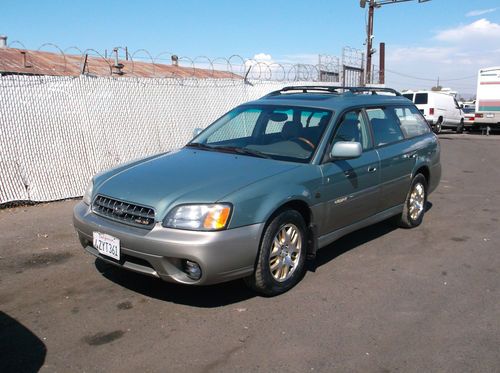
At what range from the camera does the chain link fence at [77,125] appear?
22.9ft

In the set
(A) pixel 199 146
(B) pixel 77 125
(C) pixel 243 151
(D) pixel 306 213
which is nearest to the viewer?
(D) pixel 306 213

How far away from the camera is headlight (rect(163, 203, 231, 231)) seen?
3.65 meters

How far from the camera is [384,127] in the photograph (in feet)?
18.8

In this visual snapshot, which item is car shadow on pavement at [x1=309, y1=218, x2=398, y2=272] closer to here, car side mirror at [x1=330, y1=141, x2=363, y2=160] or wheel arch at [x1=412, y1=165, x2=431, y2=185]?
wheel arch at [x1=412, y1=165, x2=431, y2=185]

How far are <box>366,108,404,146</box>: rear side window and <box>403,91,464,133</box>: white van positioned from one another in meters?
17.7

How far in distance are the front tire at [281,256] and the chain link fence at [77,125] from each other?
4.38 metres

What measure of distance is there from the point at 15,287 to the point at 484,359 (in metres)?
3.68

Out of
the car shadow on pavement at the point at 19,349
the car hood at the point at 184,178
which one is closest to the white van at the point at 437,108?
the car hood at the point at 184,178

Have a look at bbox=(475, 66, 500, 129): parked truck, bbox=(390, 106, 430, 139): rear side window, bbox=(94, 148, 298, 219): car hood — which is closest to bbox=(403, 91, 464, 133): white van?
bbox=(475, 66, 500, 129): parked truck

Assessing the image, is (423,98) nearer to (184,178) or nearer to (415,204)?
(415,204)

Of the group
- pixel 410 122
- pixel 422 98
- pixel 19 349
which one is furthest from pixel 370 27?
pixel 19 349

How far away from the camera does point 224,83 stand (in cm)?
1020

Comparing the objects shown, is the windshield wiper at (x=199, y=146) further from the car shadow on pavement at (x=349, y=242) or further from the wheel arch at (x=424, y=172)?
the wheel arch at (x=424, y=172)

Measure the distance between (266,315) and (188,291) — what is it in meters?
0.77
